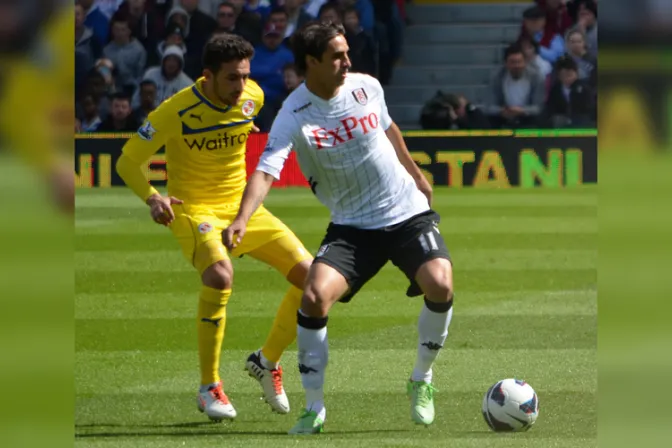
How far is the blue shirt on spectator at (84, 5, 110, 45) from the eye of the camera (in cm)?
2119

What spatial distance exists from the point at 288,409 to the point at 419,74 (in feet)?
57.8

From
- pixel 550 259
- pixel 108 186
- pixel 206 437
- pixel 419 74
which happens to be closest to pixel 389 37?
pixel 419 74

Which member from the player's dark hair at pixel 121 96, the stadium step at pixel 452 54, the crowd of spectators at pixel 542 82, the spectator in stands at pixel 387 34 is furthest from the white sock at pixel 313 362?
the stadium step at pixel 452 54

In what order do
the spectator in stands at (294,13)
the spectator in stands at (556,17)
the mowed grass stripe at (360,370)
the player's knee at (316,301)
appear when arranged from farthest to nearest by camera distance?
the spectator in stands at (556,17)
the spectator in stands at (294,13)
the mowed grass stripe at (360,370)
the player's knee at (316,301)

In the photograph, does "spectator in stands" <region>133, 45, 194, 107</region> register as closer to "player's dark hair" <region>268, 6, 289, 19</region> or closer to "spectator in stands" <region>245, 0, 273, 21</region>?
"spectator in stands" <region>245, 0, 273, 21</region>

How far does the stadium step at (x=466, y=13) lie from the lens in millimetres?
23219

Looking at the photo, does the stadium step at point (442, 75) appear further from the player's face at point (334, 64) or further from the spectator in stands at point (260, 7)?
the player's face at point (334, 64)

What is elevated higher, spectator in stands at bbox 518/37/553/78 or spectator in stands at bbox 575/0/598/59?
spectator in stands at bbox 575/0/598/59

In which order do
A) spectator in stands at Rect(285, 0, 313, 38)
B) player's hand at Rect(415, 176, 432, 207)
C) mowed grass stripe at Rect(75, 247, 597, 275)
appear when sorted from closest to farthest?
player's hand at Rect(415, 176, 432, 207)
mowed grass stripe at Rect(75, 247, 597, 275)
spectator in stands at Rect(285, 0, 313, 38)

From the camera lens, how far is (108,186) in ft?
58.5

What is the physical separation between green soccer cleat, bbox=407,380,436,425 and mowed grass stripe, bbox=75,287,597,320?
356 centimetres

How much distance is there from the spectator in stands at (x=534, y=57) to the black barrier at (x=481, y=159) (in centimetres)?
341

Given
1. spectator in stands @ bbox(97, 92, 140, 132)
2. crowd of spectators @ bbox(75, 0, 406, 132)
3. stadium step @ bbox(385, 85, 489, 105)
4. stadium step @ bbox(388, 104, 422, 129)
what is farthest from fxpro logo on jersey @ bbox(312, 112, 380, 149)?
stadium step @ bbox(385, 85, 489, 105)

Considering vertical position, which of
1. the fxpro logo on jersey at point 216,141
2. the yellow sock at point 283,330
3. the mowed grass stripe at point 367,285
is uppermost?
the fxpro logo on jersey at point 216,141
